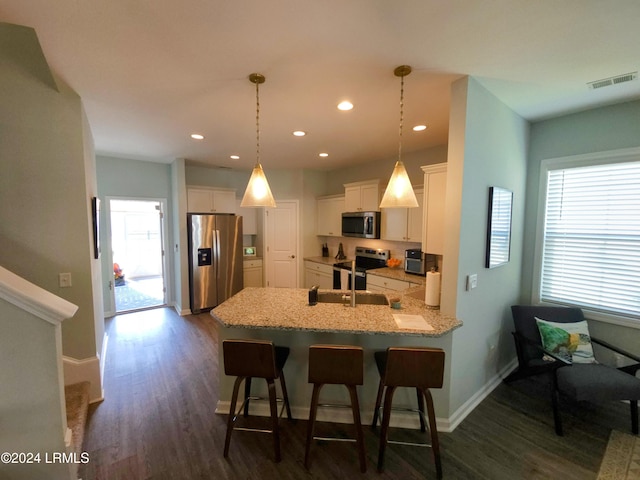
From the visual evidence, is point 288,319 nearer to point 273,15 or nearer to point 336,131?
point 273,15

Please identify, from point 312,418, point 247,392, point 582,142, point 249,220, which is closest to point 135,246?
point 249,220

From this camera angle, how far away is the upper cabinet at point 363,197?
174 inches

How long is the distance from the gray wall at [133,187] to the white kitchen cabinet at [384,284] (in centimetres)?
376

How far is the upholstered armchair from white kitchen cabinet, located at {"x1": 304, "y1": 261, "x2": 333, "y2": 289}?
114 inches

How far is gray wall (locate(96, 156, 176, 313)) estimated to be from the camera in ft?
14.5

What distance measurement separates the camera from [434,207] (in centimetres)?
297

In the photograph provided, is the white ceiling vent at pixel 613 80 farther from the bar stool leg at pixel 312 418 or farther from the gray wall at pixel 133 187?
the gray wall at pixel 133 187

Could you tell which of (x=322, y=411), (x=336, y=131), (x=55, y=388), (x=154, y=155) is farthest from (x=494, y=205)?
(x=154, y=155)

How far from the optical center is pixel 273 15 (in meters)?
1.36

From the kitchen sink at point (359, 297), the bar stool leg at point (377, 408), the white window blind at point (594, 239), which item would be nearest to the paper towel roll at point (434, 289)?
the kitchen sink at point (359, 297)

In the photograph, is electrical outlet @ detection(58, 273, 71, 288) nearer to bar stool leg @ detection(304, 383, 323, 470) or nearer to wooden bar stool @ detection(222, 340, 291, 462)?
wooden bar stool @ detection(222, 340, 291, 462)

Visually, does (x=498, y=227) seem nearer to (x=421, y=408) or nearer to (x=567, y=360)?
(x=567, y=360)

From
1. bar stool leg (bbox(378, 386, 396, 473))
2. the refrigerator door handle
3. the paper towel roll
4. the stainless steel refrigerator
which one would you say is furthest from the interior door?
bar stool leg (bbox(378, 386, 396, 473))

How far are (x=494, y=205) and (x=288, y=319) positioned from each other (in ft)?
6.66
